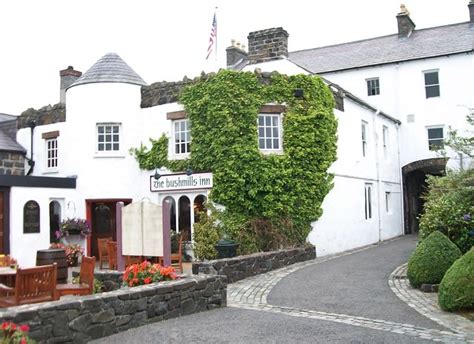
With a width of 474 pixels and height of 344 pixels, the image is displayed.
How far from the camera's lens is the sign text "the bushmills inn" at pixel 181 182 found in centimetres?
1570

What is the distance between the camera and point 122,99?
17.4 meters

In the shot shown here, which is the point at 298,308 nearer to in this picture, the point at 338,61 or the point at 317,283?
the point at 317,283

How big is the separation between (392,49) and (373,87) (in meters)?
2.55

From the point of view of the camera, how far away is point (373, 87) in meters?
26.0

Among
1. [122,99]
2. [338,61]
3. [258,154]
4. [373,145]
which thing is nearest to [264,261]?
[258,154]

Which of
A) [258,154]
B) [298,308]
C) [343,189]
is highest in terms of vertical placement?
[258,154]

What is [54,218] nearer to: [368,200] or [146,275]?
[146,275]

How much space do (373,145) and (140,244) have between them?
13380 mm

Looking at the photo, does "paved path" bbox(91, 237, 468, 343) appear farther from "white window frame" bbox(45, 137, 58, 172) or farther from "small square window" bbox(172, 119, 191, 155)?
"white window frame" bbox(45, 137, 58, 172)

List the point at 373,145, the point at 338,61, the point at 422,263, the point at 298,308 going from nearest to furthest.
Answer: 1. the point at 298,308
2. the point at 422,263
3. the point at 373,145
4. the point at 338,61

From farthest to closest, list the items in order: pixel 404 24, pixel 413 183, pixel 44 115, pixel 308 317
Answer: pixel 404 24 < pixel 413 183 < pixel 44 115 < pixel 308 317

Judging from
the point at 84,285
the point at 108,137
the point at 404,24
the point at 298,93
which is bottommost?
the point at 84,285

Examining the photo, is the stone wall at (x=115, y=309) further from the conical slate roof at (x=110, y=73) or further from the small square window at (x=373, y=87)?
the small square window at (x=373, y=87)

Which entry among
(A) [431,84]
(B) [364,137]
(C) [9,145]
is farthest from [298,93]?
(A) [431,84]
